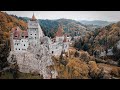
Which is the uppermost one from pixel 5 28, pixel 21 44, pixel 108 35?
pixel 5 28

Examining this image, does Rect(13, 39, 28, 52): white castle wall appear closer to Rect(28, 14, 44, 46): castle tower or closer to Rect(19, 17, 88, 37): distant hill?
Rect(28, 14, 44, 46): castle tower

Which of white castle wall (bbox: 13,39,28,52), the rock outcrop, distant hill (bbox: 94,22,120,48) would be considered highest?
distant hill (bbox: 94,22,120,48)

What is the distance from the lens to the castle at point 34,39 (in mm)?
6039

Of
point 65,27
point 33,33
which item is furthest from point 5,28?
point 65,27

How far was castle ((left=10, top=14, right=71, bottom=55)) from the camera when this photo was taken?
19.8 feet

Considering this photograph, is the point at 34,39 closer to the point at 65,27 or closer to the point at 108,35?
the point at 65,27

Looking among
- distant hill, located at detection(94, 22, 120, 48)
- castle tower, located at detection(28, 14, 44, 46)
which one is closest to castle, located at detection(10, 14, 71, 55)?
castle tower, located at detection(28, 14, 44, 46)

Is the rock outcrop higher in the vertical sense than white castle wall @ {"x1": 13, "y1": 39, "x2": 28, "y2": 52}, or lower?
lower

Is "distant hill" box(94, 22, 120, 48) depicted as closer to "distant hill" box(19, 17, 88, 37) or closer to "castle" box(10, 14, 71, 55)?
"distant hill" box(19, 17, 88, 37)

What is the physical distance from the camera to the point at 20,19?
19.8 feet

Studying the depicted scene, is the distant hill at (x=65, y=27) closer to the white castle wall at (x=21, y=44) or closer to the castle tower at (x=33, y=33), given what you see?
the castle tower at (x=33, y=33)

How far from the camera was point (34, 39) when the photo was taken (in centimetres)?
605
